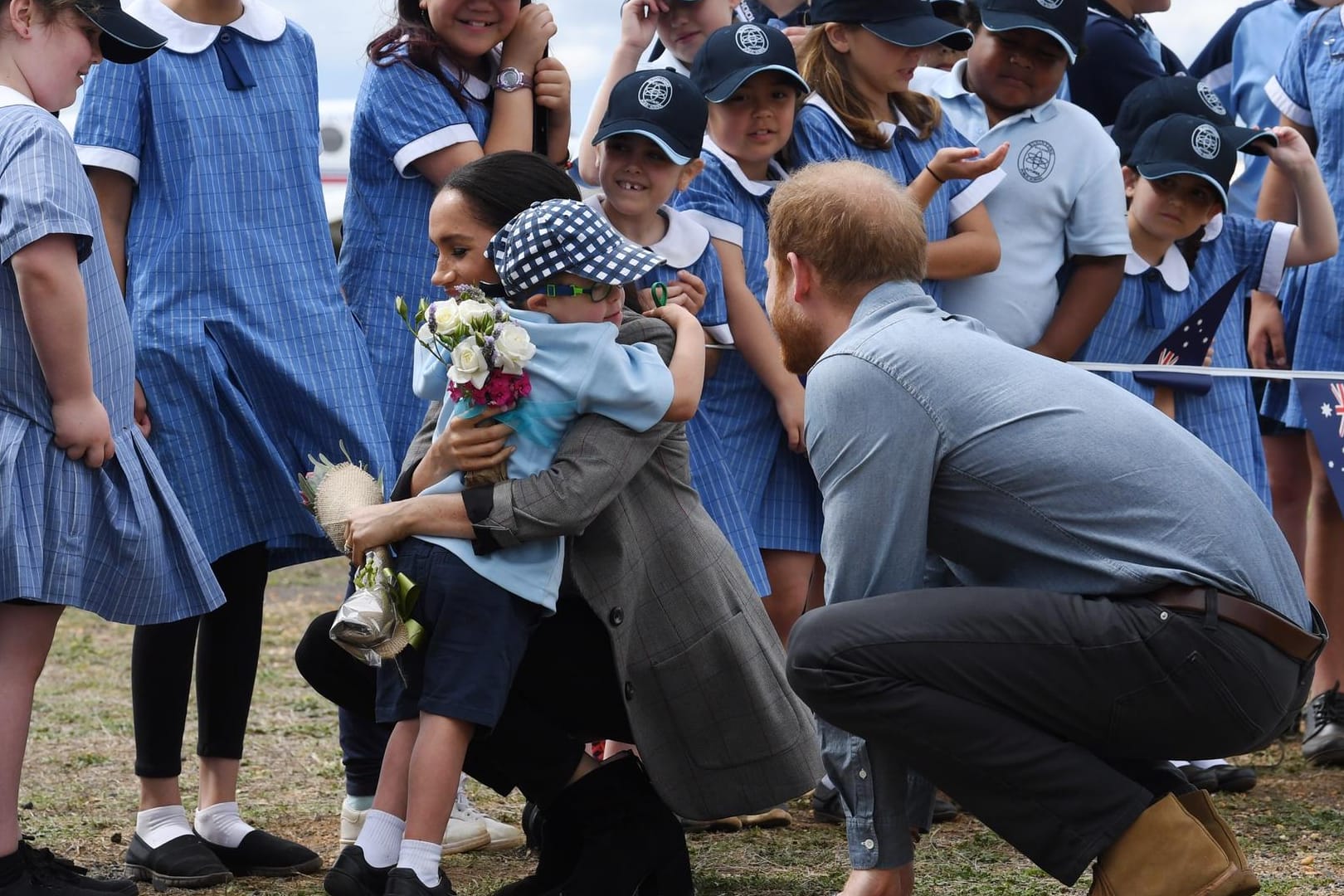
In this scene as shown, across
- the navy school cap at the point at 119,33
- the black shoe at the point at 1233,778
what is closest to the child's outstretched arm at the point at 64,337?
the navy school cap at the point at 119,33

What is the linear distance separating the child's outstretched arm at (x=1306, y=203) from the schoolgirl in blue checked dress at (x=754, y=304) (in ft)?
4.55

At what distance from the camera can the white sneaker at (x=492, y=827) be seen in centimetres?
368

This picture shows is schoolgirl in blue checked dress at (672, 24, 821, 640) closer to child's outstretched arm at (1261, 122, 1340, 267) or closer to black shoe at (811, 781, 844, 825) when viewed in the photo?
black shoe at (811, 781, 844, 825)

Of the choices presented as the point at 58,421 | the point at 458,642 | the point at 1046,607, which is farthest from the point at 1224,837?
the point at 58,421

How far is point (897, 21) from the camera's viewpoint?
157 inches

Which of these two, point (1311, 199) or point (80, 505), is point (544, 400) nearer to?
point (80, 505)

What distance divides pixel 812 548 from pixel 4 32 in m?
2.03

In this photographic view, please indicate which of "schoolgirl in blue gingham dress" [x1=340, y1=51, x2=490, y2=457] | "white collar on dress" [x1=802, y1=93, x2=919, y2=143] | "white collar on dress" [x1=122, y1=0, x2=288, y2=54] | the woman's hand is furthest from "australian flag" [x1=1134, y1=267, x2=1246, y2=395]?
"white collar on dress" [x1=122, y1=0, x2=288, y2=54]

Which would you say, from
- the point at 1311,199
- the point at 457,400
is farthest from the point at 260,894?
the point at 1311,199

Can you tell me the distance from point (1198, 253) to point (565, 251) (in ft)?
7.20

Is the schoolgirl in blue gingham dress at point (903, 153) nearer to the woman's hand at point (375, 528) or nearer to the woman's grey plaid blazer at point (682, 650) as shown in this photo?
the woman's grey plaid blazer at point (682, 650)

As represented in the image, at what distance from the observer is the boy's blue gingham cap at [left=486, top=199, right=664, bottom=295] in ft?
9.21

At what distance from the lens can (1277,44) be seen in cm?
548

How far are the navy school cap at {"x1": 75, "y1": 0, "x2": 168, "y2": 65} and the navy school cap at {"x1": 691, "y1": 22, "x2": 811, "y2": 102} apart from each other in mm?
1281
